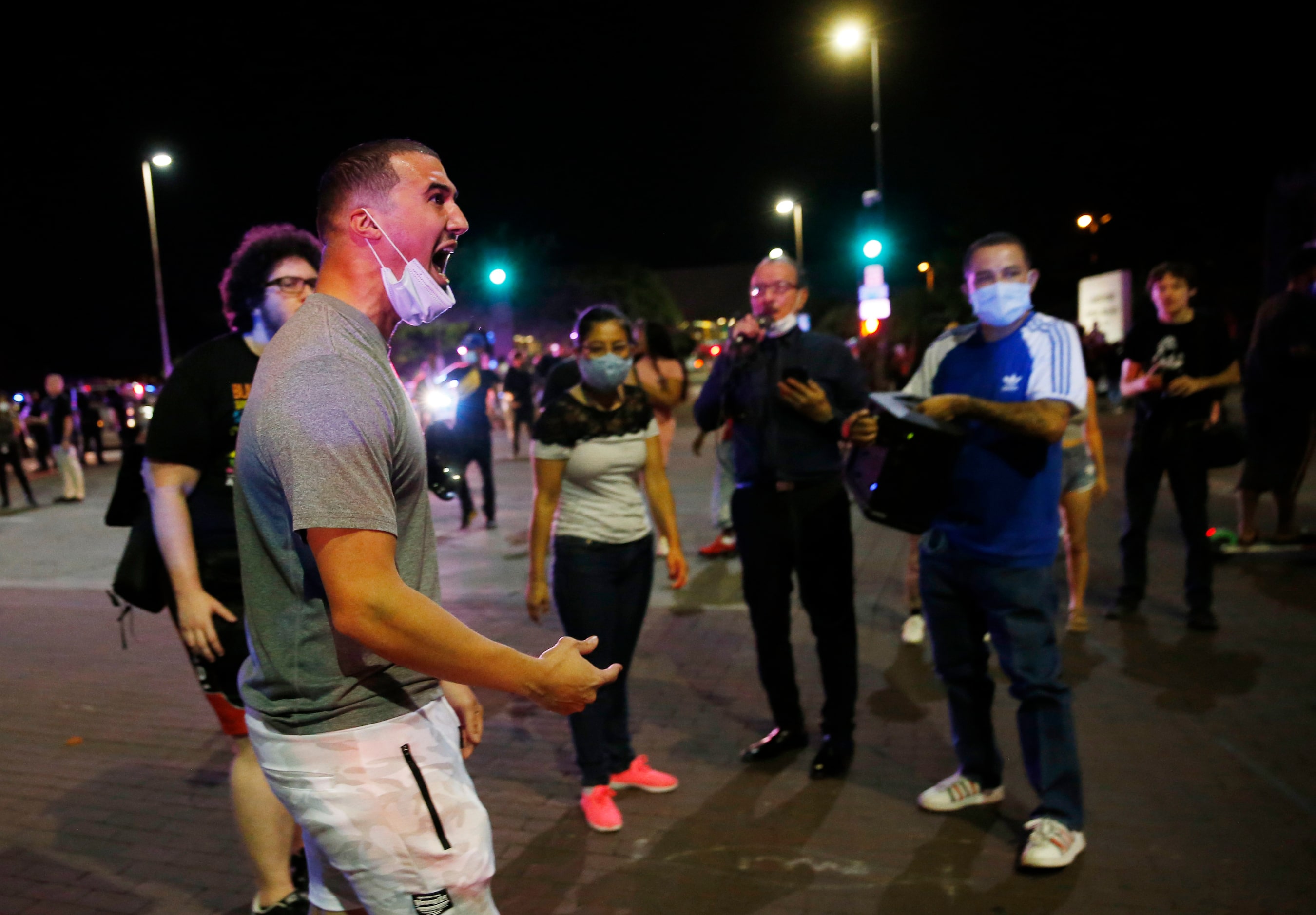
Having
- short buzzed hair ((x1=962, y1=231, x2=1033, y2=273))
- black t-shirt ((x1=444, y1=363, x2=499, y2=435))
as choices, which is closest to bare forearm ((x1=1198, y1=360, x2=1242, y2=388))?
short buzzed hair ((x1=962, y1=231, x2=1033, y2=273))

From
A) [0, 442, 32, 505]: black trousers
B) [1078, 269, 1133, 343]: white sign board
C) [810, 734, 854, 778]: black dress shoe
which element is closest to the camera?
[810, 734, 854, 778]: black dress shoe

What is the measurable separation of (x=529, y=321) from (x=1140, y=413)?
53.4m

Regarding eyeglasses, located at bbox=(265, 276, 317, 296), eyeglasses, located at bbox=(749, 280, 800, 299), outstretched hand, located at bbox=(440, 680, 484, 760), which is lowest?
outstretched hand, located at bbox=(440, 680, 484, 760)

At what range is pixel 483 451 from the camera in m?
10.9

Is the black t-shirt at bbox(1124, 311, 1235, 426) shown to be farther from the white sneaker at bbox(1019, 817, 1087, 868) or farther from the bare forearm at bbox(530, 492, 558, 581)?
the bare forearm at bbox(530, 492, 558, 581)

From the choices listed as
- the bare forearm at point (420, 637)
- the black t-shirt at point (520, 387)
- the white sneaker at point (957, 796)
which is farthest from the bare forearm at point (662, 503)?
the black t-shirt at point (520, 387)

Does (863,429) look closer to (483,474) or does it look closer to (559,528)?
(559,528)

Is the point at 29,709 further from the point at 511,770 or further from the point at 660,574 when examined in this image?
the point at 660,574

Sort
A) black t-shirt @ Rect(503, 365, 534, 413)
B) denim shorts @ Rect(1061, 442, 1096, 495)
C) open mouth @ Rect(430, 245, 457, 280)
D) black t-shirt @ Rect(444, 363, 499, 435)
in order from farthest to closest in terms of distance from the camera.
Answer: black t-shirt @ Rect(503, 365, 534, 413), black t-shirt @ Rect(444, 363, 499, 435), denim shorts @ Rect(1061, 442, 1096, 495), open mouth @ Rect(430, 245, 457, 280)

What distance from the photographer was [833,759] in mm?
4227

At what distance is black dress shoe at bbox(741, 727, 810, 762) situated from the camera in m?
4.40

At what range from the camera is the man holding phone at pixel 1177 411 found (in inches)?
237

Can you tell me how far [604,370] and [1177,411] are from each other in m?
4.15

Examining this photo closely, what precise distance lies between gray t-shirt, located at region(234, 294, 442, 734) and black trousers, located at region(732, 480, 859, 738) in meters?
2.55
